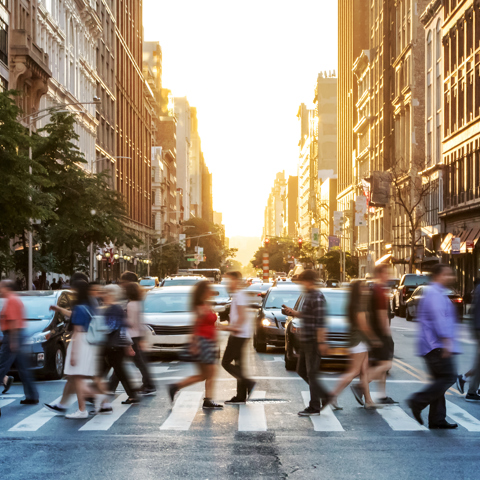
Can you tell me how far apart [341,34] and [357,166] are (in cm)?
2690

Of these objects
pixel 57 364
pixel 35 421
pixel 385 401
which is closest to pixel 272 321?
pixel 57 364

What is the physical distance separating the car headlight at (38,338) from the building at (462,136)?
37274 mm

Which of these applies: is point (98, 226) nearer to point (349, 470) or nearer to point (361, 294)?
point (361, 294)

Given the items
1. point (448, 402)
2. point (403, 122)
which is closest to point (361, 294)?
point (448, 402)

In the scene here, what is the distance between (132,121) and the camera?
97.1 metres

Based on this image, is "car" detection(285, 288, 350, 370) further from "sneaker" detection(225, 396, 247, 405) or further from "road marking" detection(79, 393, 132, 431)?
"road marking" detection(79, 393, 132, 431)

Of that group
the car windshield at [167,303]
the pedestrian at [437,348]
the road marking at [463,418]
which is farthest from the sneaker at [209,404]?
the car windshield at [167,303]

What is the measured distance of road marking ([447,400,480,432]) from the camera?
10.4 metres

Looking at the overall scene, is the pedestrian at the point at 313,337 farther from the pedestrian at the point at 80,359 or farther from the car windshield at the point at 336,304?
the car windshield at the point at 336,304

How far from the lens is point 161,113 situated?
146m

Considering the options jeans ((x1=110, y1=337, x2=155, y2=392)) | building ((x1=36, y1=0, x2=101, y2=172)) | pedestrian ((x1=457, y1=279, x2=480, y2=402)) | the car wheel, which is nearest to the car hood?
the car wheel

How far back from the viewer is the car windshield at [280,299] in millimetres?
20812

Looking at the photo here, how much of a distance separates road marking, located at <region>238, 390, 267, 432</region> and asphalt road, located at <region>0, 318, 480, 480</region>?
0.01 meters

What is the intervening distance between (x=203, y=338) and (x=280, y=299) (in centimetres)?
986
